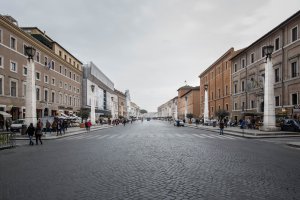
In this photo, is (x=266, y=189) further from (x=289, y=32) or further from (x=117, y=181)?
(x=289, y=32)

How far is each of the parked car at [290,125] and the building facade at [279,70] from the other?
1103 millimetres

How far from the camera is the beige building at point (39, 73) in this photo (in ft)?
Answer: 112

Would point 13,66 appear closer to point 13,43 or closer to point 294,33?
point 13,43

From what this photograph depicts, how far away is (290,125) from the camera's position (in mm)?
27875

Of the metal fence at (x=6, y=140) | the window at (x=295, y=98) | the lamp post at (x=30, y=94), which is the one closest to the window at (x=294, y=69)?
the window at (x=295, y=98)

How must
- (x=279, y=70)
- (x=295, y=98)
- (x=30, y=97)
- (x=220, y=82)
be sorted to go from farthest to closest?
(x=220, y=82)
(x=279, y=70)
(x=295, y=98)
(x=30, y=97)

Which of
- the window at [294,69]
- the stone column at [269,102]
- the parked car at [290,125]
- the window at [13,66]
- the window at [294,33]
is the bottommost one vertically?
the parked car at [290,125]

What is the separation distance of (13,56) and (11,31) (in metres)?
3.13

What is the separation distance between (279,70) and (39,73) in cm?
3508

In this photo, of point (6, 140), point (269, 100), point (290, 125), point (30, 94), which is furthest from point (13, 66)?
point (290, 125)

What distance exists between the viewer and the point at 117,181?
7262mm

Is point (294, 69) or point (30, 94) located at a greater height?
point (294, 69)

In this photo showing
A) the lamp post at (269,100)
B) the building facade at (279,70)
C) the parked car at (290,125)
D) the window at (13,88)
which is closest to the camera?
the lamp post at (269,100)

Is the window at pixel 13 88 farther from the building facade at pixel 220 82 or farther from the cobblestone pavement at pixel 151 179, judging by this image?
the building facade at pixel 220 82
